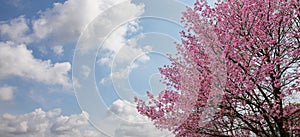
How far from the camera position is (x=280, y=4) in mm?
7492

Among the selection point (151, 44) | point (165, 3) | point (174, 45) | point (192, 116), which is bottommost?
point (192, 116)

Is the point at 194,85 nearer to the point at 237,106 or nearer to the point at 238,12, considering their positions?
the point at 237,106

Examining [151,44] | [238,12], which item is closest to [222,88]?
[238,12]

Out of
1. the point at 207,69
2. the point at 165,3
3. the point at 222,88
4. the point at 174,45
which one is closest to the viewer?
the point at 222,88

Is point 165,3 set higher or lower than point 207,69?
higher

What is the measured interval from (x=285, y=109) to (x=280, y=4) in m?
2.61

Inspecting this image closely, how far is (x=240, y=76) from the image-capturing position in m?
6.45

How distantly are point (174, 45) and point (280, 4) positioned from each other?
313cm

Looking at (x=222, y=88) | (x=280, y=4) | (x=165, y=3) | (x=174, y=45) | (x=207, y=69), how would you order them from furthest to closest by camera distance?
(x=165, y=3) → (x=174, y=45) → (x=280, y=4) → (x=207, y=69) → (x=222, y=88)

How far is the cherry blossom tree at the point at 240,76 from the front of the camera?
662cm

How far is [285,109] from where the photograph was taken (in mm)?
7039

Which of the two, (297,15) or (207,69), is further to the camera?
(297,15)

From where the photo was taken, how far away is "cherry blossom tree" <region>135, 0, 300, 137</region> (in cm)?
662

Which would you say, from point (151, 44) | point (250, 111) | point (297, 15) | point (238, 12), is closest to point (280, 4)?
point (297, 15)
